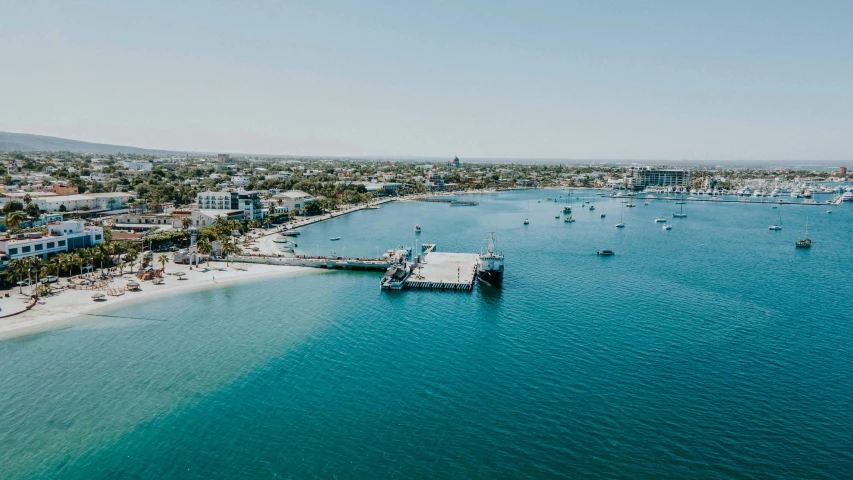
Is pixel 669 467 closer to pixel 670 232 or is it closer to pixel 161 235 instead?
pixel 161 235

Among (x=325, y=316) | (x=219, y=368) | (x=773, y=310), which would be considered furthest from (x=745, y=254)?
(x=219, y=368)

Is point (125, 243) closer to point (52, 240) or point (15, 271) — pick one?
point (52, 240)

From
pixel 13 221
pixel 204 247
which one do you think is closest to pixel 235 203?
pixel 13 221

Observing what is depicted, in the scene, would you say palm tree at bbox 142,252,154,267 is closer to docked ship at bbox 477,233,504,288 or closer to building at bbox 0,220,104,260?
building at bbox 0,220,104,260

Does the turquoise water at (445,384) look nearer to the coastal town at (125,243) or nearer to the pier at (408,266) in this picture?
the pier at (408,266)

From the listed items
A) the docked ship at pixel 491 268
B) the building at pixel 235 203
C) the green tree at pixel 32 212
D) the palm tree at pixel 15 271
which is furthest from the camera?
the building at pixel 235 203

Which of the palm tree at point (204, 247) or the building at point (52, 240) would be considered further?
the palm tree at point (204, 247)

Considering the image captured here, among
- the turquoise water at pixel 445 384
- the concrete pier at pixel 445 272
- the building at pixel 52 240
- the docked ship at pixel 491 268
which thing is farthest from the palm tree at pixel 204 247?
the docked ship at pixel 491 268

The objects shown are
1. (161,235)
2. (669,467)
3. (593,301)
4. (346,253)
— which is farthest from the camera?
(346,253)
